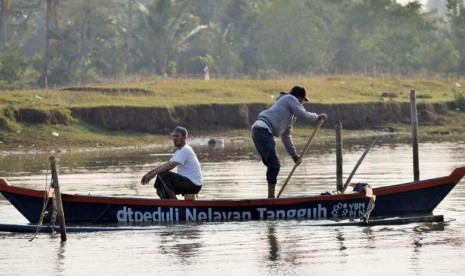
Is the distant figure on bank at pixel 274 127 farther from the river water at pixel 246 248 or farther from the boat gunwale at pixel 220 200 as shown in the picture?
the river water at pixel 246 248

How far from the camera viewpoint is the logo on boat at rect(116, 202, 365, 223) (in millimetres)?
20281

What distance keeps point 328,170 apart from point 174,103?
54.0 feet

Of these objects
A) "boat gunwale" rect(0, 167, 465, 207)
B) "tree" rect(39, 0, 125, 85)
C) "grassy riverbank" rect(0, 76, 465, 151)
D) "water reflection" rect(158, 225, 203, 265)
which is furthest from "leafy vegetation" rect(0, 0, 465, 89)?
"water reflection" rect(158, 225, 203, 265)

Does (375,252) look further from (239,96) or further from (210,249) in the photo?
(239,96)

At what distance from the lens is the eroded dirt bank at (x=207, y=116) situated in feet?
147

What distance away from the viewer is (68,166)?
3500 cm

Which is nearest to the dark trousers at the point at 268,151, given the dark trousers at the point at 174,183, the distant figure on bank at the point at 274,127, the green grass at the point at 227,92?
the distant figure on bank at the point at 274,127

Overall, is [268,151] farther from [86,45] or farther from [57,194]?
[86,45]

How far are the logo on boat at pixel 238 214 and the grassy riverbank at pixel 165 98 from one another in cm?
2099

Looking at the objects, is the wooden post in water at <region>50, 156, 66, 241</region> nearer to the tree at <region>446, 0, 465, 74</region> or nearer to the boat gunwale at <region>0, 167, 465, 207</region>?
the boat gunwale at <region>0, 167, 465, 207</region>

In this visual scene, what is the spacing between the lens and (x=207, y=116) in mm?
47938

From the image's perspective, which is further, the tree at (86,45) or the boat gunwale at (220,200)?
the tree at (86,45)

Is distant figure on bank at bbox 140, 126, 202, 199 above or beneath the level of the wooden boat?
above

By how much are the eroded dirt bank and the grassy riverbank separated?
0.22 meters
